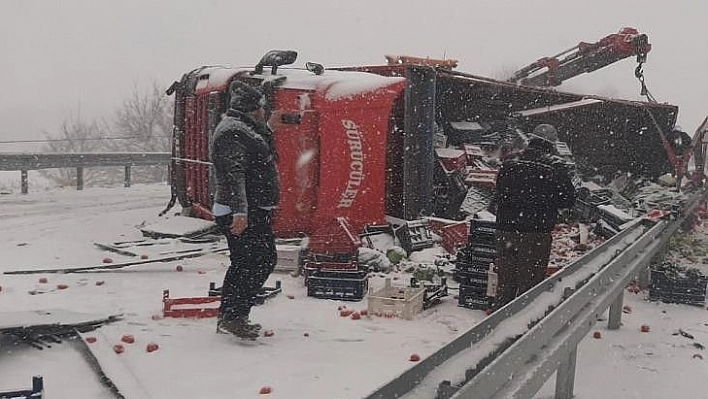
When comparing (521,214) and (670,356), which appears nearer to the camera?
Result: (670,356)

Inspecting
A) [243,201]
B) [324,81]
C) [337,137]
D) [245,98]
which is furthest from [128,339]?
[324,81]

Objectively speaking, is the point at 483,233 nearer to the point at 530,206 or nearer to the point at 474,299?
the point at 474,299

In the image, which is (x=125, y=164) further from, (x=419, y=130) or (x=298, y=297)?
(x=298, y=297)

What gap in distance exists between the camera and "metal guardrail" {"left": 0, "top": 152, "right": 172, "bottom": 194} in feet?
58.1

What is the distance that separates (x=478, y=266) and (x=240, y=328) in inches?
106

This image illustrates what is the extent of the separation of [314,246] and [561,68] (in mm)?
12810

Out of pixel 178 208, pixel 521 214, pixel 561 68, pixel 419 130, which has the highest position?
pixel 561 68

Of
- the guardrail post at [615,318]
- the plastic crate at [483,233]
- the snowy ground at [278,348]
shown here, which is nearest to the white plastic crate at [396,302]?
the snowy ground at [278,348]

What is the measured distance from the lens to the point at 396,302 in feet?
21.1

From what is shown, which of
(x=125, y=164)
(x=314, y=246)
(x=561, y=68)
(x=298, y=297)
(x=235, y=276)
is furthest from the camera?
(x=125, y=164)

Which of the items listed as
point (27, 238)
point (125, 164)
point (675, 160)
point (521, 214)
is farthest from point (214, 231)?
point (125, 164)

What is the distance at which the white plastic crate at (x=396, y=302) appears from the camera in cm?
639

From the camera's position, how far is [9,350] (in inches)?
201

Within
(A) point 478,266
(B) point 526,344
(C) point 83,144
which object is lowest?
(C) point 83,144
